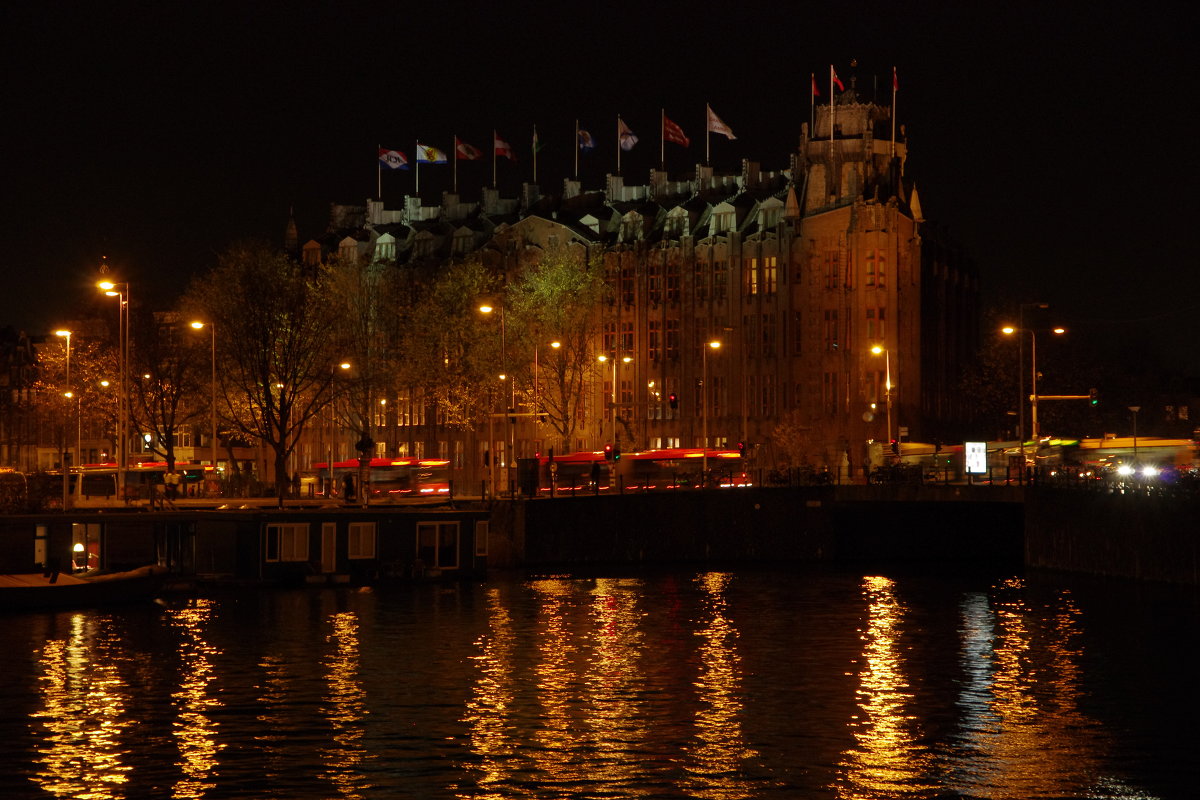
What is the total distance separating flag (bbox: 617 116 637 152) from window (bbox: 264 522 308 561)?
61324mm

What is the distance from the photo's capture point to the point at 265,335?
10362 centimetres

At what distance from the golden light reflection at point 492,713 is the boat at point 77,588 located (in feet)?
51.0

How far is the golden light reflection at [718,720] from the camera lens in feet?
118

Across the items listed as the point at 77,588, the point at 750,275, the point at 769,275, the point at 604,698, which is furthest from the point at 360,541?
the point at 750,275

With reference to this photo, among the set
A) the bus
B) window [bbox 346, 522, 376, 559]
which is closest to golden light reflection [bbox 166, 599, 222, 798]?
window [bbox 346, 522, 376, 559]

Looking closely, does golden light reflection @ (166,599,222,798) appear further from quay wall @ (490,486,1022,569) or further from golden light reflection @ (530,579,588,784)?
quay wall @ (490,486,1022,569)

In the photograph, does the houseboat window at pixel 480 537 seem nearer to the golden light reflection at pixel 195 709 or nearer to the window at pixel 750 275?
the golden light reflection at pixel 195 709

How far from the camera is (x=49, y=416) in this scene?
137 metres

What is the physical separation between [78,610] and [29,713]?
77.2 feet

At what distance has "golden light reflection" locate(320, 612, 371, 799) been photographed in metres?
36.5

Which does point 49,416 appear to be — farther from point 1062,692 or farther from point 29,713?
point 1062,692

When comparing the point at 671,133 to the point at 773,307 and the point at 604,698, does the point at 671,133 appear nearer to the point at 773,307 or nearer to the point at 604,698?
the point at 773,307

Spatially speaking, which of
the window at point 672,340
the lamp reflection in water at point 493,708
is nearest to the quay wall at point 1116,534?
the lamp reflection in water at point 493,708

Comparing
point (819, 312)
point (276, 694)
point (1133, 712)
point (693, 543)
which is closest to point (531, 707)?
point (276, 694)
